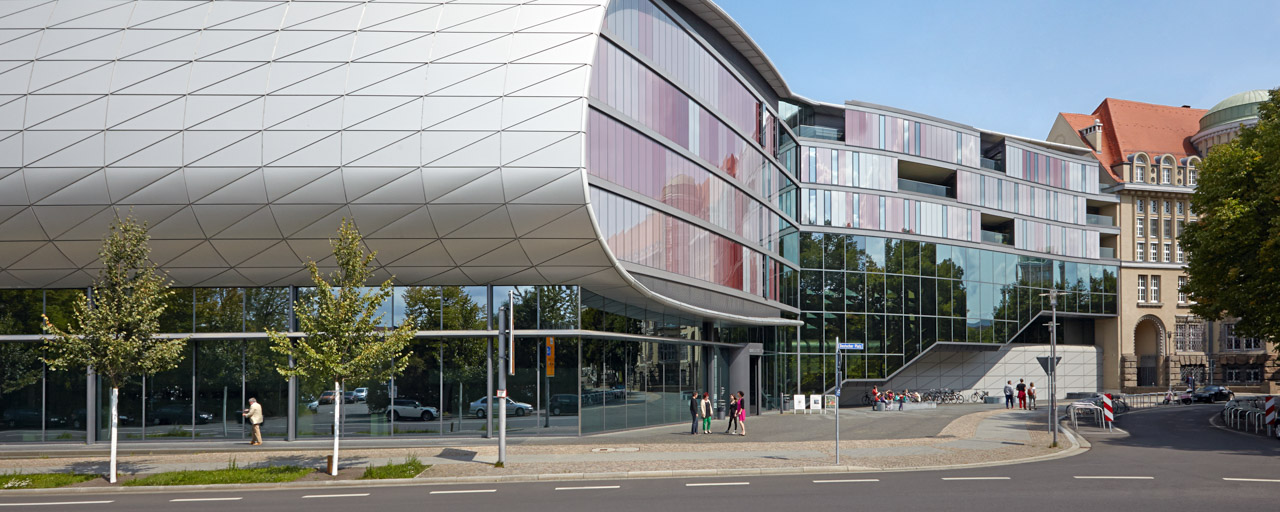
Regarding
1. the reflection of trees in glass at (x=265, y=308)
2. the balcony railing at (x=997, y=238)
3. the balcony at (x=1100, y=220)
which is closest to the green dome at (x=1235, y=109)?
the balcony at (x=1100, y=220)

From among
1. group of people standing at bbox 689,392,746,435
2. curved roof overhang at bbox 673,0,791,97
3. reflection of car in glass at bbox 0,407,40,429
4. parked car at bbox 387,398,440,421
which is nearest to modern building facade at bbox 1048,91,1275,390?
curved roof overhang at bbox 673,0,791,97

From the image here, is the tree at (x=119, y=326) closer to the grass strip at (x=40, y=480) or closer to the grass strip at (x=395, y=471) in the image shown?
the grass strip at (x=40, y=480)

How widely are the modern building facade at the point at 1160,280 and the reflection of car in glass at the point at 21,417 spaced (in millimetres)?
66703

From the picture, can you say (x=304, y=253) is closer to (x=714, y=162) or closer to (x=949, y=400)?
(x=714, y=162)

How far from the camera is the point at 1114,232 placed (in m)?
70.1

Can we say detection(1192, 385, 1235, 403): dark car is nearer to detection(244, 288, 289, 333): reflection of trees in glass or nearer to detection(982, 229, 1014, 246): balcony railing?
detection(982, 229, 1014, 246): balcony railing

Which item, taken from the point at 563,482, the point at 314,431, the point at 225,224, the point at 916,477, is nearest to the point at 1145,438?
the point at 916,477

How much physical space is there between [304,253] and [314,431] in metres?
5.54

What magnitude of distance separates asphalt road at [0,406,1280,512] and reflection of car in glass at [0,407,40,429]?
39.9ft

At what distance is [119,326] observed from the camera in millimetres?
20875

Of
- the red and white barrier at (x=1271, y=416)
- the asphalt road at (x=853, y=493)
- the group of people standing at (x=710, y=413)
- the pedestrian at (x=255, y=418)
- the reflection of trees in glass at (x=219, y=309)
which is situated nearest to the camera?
the asphalt road at (x=853, y=493)

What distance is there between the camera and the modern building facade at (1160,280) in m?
70.9

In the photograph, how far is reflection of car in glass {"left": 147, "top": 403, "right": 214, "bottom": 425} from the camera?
2869 cm

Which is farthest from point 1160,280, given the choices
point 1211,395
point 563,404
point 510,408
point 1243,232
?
point 510,408
